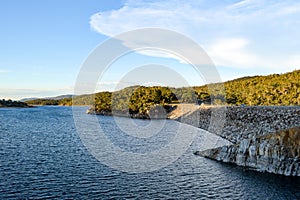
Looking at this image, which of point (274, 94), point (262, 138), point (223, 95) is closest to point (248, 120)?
point (262, 138)

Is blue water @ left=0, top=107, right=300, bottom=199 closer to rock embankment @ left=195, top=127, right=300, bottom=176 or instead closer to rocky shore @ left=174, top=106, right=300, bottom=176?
rock embankment @ left=195, top=127, right=300, bottom=176

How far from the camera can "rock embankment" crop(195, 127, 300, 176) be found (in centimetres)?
3734

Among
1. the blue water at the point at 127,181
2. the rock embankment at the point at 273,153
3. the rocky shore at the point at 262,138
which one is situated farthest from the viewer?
the rocky shore at the point at 262,138

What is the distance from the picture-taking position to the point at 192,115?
345ft

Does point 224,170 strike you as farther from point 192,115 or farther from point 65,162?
point 192,115

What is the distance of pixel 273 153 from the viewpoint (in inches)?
1524

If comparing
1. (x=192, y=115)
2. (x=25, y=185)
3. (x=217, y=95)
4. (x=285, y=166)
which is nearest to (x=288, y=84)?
(x=192, y=115)

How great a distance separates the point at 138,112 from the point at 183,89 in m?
44.3

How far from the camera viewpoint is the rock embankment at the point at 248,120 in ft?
171

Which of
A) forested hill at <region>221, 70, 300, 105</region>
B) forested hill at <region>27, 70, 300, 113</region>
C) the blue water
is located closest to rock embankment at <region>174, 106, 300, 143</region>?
the blue water

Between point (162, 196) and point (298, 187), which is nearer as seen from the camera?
point (162, 196)

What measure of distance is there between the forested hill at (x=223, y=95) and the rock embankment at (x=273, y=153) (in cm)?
5657

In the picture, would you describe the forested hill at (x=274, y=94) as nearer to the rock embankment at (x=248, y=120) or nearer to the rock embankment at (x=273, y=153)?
the rock embankment at (x=248, y=120)

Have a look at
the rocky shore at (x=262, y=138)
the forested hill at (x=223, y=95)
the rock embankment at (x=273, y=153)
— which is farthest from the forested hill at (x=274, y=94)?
the rock embankment at (x=273, y=153)
